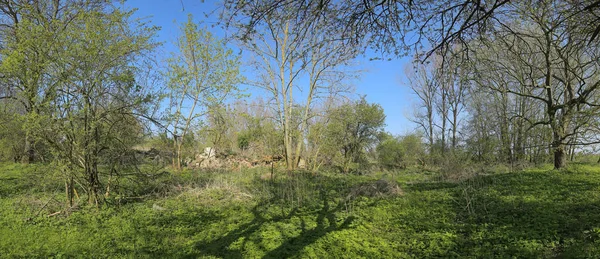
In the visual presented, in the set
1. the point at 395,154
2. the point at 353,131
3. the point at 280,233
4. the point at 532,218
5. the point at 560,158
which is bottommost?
the point at 280,233

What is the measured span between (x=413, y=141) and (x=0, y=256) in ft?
73.6

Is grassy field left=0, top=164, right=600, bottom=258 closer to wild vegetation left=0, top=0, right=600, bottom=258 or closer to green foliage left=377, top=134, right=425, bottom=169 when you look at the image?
wild vegetation left=0, top=0, right=600, bottom=258

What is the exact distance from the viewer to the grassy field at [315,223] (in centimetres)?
400

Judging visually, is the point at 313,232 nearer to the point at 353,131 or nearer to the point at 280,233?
the point at 280,233

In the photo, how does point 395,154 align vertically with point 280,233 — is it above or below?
above

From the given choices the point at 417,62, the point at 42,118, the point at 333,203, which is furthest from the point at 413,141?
the point at 42,118

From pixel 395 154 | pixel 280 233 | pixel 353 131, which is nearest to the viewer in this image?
pixel 280 233

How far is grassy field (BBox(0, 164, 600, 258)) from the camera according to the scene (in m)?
4.00

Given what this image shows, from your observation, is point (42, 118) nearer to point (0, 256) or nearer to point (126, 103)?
point (126, 103)

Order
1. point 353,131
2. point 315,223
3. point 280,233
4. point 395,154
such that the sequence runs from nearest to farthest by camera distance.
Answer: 1. point 280,233
2. point 315,223
3. point 353,131
4. point 395,154

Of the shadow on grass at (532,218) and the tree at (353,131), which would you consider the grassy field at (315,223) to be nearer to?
the shadow on grass at (532,218)

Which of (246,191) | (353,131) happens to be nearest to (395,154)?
(353,131)

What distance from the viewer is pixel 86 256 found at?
3.98 metres

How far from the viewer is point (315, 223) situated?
5.13 metres
